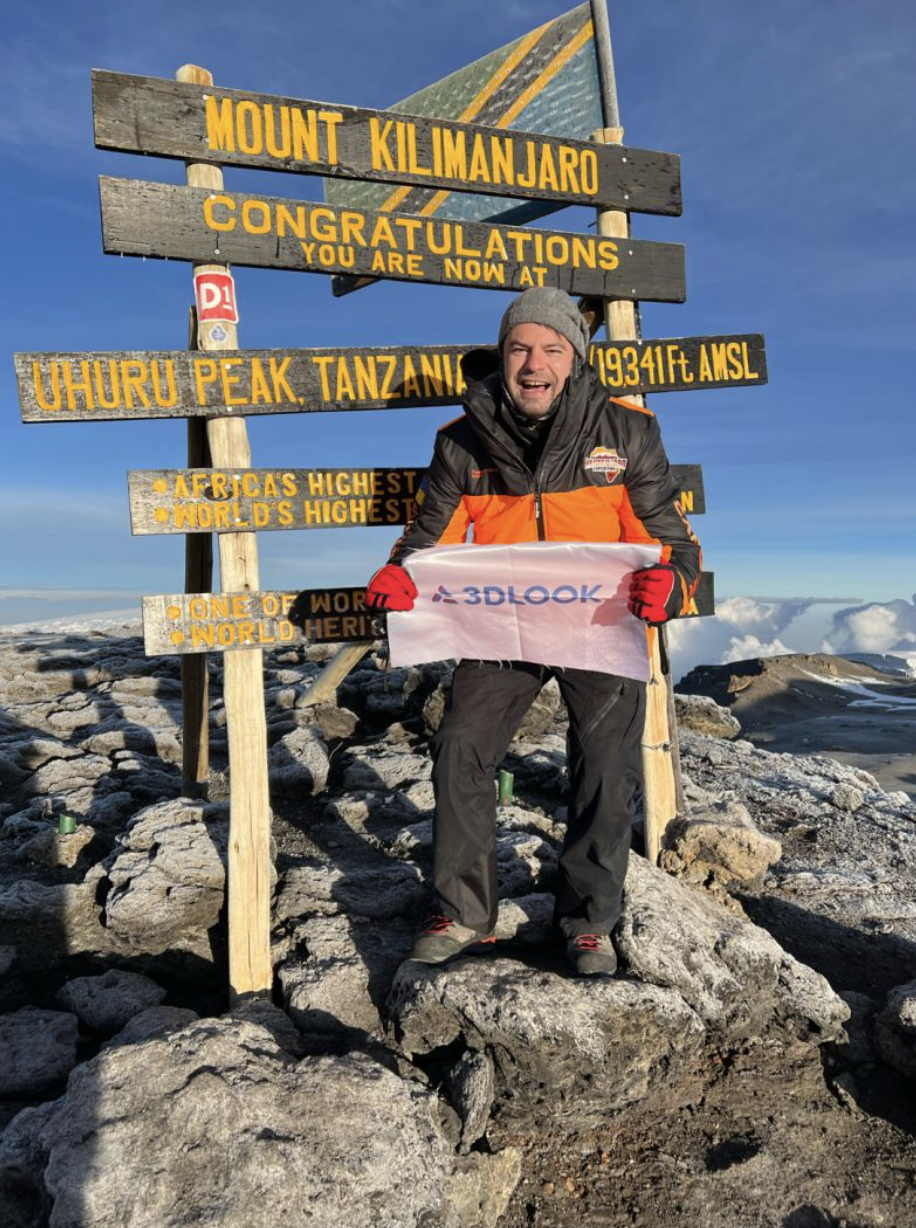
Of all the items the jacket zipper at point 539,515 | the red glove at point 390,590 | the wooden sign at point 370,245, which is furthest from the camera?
the wooden sign at point 370,245

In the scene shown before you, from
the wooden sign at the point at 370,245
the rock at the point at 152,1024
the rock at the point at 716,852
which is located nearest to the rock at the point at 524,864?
the rock at the point at 716,852

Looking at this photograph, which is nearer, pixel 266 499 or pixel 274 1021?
pixel 274 1021

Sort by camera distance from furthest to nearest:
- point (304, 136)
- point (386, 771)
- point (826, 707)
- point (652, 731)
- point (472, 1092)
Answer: point (826, 707)
point (386, 771)
point (652, 731)
point (304, 136)
point (472, 1092)

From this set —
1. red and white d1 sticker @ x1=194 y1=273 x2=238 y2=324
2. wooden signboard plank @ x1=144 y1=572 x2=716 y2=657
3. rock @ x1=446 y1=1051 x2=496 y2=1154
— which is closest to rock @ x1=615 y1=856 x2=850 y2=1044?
rock @ x1=446 y1=1051 x2=496 y2=1154

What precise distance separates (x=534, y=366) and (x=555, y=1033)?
293 centimetres

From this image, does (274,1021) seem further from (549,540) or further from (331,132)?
(331,132)

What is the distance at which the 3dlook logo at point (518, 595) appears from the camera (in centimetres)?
444

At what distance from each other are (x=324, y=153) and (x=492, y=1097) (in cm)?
485

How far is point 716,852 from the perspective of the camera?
18.0 feet

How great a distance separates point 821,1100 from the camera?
160 inches

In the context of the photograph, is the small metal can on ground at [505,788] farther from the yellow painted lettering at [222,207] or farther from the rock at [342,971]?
the yellow painted lettering at [222,207]

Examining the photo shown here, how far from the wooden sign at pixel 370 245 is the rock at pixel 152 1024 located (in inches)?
149

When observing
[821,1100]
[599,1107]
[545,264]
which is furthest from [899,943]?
[545,264]

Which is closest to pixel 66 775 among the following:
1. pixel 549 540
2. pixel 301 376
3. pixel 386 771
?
pixel 386 771
